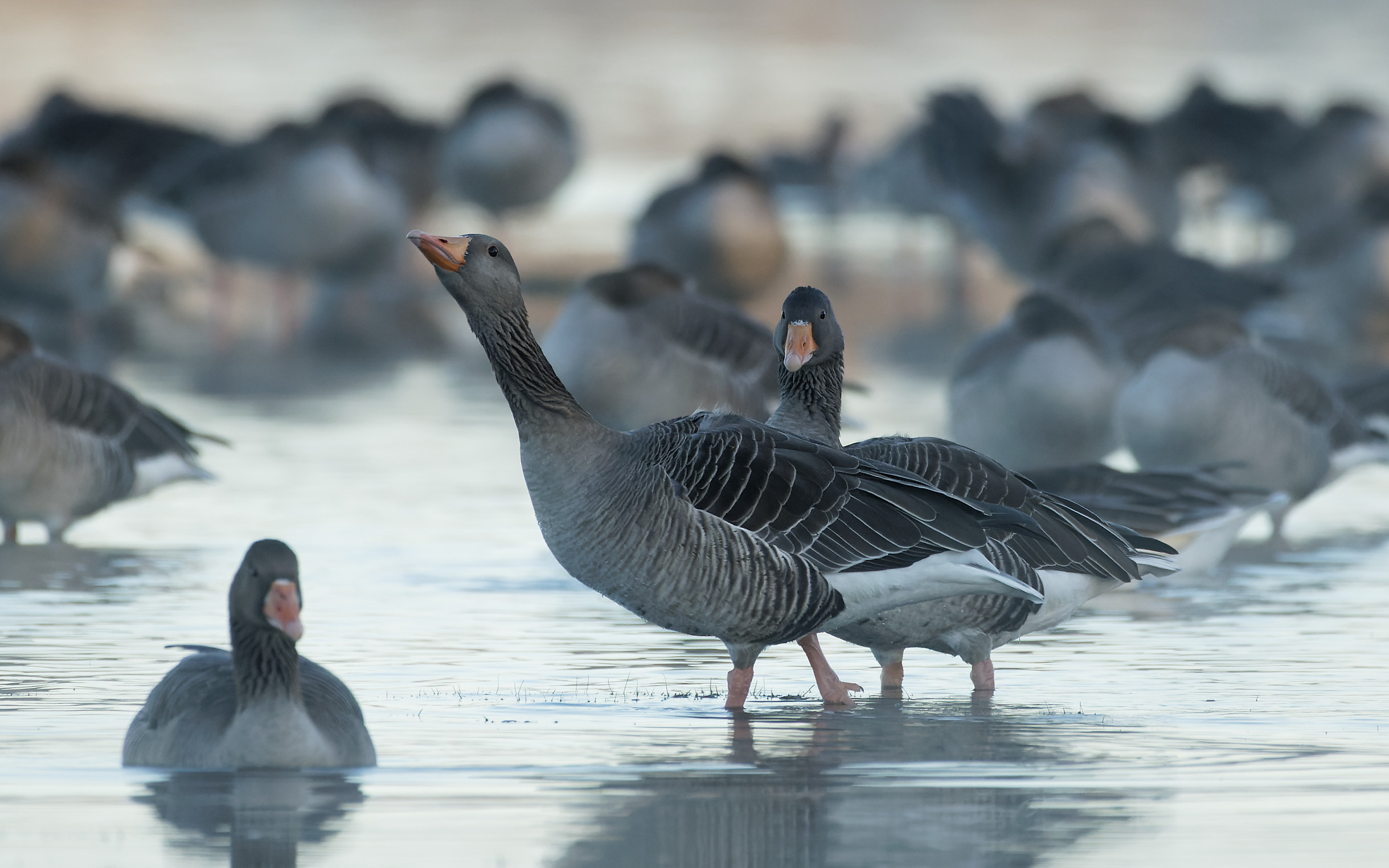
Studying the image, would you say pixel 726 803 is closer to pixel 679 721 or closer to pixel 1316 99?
pixel 679 721

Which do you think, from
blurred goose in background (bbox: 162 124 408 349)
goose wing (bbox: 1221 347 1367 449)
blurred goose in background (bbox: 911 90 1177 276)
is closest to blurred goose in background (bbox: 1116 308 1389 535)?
goose wing (bbox: 1221 347 1367 449)

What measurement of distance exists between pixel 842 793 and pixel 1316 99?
1119 inches

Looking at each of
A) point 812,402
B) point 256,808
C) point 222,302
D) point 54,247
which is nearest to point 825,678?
point 812,402

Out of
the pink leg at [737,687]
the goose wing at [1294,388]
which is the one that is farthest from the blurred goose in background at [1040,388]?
the pink leg at [737,687]

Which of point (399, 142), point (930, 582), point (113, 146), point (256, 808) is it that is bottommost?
point (256, 808)

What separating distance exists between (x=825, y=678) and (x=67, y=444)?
4.23 metres

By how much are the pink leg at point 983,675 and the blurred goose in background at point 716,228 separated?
10.4 meters

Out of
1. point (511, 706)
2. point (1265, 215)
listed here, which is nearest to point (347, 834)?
point (511, 706)

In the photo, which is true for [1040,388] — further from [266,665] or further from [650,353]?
[266,665]

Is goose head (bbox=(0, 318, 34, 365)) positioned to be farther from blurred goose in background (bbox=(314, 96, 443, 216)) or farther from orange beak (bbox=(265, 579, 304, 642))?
blurred goose in background (bbox=(314, 96, 443, 216))

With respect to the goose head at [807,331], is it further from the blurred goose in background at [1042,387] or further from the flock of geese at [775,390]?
the blurred goose in background at [1042,387]

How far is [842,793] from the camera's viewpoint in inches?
220

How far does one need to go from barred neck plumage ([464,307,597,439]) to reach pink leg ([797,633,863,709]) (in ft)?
3.16

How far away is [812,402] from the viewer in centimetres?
757
